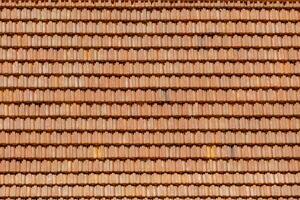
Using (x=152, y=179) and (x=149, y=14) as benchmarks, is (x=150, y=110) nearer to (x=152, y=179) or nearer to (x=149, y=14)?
(x=152, y=179)

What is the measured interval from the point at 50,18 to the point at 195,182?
2.36m

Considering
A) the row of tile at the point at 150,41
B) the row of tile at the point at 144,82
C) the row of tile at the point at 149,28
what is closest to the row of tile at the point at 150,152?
the row of tile at the point at 144,82

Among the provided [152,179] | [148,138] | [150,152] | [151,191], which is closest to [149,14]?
[148,138]

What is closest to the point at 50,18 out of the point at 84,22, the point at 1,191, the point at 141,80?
the point at 84,22

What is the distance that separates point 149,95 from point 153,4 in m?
1.04

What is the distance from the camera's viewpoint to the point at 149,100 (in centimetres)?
847

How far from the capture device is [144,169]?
825cm

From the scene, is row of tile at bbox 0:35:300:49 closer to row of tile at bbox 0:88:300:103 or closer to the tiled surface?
the tiled surface

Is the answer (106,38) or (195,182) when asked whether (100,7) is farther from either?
(195,182)

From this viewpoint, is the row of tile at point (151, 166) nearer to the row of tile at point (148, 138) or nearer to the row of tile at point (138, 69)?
the row of tile at point (148, 138)

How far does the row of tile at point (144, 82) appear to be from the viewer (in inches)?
334

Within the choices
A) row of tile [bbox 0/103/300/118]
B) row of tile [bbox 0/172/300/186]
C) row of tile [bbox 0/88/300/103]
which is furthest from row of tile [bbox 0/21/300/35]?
row of tile [bbox 0/172/300/186]

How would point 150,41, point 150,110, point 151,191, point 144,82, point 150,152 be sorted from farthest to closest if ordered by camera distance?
point 150,41, point 144,82, point 150,110, point 150,152, point 151,191

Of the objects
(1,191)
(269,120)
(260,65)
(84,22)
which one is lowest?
(1,191)
